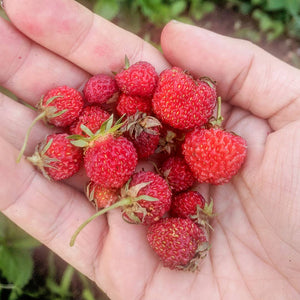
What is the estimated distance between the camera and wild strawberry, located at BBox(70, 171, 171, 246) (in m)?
1.70

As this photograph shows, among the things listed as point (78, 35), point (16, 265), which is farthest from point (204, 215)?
point (16, 265)

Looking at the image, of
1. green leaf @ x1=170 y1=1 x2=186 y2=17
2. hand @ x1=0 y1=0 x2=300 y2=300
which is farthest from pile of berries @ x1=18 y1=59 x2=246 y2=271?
green leaf @ x1=170 y1=1 x2=186 y2=17

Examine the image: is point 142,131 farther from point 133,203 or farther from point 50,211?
point 50,211

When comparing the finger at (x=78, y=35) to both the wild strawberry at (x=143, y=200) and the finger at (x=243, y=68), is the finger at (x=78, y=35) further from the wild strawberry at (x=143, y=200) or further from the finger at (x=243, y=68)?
the wild strawberry at (x=143, y=200)

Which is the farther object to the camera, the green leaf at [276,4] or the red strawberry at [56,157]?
the green leaf at [276,4]

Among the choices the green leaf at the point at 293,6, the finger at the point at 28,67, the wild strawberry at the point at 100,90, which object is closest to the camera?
the wild strawberry at the point at 100,90

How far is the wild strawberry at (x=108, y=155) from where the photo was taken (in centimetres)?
169

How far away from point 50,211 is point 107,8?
1341 mm

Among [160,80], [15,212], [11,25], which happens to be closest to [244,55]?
[160,80]

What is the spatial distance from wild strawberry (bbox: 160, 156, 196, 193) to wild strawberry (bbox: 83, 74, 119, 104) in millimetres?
408

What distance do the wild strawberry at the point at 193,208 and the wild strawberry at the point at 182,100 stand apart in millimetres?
305

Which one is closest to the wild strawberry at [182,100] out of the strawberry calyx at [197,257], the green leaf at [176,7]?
the strawberry calyx at [197,257]

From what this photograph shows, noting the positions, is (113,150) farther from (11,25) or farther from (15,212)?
(11,25)

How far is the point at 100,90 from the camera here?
6.22 ft
